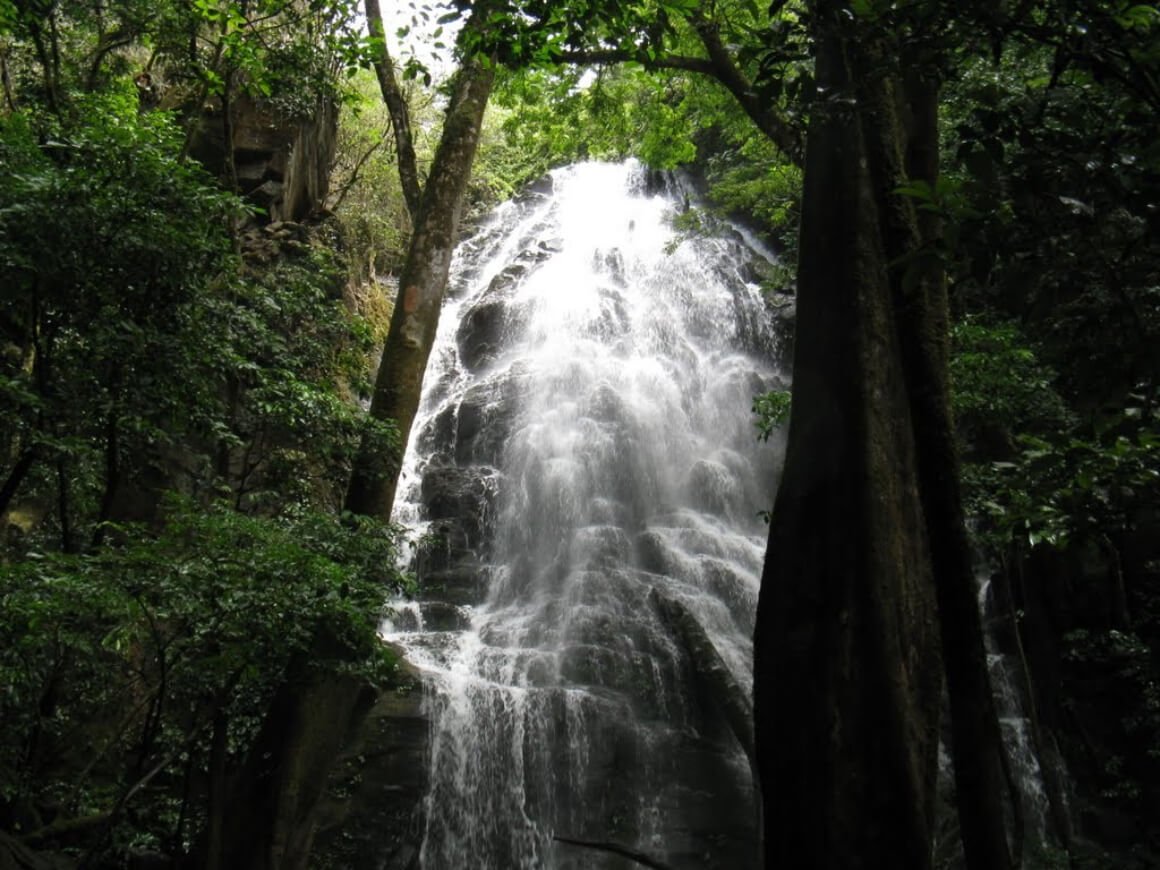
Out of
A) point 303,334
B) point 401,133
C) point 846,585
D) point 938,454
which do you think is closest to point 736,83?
point 401,133

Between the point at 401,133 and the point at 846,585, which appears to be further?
the point at 401,133

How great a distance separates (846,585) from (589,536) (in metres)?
10.8

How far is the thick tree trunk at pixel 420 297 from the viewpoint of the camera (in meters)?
6.18

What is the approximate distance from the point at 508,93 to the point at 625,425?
25.0 ft

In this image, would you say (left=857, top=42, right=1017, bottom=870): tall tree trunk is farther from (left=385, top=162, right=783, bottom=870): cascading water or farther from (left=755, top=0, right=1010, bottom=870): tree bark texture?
(left=385, top=162, right=783, bottom=870): cascading water

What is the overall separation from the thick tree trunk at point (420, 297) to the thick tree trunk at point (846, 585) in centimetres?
373

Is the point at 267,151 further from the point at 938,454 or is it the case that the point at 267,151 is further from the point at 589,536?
the point at 938,454

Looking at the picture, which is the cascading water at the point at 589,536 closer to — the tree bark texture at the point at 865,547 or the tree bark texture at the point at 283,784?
the tree bark texture at the point at 283,784

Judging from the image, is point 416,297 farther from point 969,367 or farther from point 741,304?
point 741,304

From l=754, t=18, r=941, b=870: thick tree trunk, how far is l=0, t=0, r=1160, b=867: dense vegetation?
0.29 ft

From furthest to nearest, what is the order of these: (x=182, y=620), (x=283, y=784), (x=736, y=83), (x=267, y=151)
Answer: (x=267, y=151) → (x=736, y=83) → (x=283, y=784) → (x=182, y=620)

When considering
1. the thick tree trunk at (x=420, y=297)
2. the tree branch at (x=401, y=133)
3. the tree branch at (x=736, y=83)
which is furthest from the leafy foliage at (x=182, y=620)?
the tree branch at (x=736, y=83)

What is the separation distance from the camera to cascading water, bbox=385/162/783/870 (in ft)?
29.5

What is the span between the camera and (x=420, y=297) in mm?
6645
